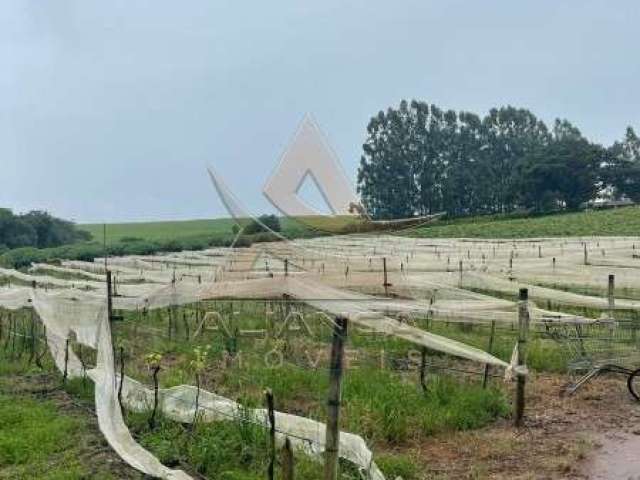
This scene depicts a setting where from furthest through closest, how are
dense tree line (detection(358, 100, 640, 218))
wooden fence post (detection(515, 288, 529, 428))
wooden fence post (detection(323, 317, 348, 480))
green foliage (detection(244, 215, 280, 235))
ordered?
dense tree line (detection(358, 100, 640, 218)) → wooden fence post (detection(515, 288, 529, 428)) → green foliage (detection(244, 215, 280, 235)) → wooden fence post (detection(323, 317, 348, 480))

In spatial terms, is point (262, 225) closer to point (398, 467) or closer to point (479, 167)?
point (398, 467)

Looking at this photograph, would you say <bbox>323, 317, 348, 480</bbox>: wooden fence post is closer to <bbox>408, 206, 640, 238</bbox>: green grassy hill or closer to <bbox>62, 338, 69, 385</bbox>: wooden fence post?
<bbox>62, 338, 69, 385</bbox>: wooden fence post

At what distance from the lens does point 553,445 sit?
506cm

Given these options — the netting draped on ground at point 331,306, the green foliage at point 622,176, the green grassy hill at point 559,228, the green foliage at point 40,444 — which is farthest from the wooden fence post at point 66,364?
the green foliage at point 622,176

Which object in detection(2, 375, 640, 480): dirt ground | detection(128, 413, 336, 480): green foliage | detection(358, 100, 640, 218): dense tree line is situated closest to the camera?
detection(128, 413, 336, 480): green foliage

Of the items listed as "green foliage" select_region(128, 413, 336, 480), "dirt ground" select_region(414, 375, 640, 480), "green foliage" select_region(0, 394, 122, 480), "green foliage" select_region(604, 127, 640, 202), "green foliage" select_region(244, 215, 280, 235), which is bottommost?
"dirt ground" select_region(414, 375, 640, 480)

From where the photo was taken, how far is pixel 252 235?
5902mm

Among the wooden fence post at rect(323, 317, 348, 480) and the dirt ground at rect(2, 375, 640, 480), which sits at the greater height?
the wooden fence post at rect(323, 317, 348, 480)

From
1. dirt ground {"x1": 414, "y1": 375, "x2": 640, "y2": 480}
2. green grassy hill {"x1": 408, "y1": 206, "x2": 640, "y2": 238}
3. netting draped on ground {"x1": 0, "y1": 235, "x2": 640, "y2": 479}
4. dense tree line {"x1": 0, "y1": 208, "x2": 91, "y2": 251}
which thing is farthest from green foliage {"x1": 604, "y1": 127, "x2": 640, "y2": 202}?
dirt ground {"x1": 414, "y1": 375, "x2": 640, "y2": 480}

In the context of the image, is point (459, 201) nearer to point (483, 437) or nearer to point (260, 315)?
point (260, 315)

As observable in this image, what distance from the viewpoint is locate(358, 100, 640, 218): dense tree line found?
4322cm

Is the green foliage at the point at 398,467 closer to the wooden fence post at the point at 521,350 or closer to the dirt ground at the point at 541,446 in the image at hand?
the dirt ground at the point at 541,446

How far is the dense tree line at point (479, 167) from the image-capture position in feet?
142

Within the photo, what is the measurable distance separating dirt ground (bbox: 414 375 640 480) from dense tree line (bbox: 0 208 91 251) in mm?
28229
